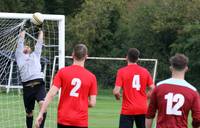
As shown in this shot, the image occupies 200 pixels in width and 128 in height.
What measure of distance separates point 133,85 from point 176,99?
3560mm

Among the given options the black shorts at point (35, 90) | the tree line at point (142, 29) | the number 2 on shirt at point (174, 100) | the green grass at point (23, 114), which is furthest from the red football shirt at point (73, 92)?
the tree line at point (142, 29)

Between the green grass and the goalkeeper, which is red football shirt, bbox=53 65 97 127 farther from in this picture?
the green grass

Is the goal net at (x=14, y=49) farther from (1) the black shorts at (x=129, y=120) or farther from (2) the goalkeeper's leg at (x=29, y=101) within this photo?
(1) the black shorts at (x=129, y=120)

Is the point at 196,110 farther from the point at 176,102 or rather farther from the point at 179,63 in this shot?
the point at 179,63

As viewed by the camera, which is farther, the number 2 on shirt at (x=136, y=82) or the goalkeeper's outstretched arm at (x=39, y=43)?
the goalkeeper's outstretched arm at (x=39, y=43)

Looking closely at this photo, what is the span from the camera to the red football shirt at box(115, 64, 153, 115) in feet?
35.3

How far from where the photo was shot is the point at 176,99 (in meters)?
7.24

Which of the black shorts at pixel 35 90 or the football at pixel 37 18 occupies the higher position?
the football at pixel 37 18

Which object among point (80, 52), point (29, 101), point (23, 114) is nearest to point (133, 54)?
point (80, 52)

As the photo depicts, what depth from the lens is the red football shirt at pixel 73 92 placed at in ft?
27.9

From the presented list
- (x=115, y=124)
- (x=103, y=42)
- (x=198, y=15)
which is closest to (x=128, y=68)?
(x=115, y=124)

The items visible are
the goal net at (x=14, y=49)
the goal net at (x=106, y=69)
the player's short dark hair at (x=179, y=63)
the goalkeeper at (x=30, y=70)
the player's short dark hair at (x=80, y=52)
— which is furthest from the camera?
the goal net at (x=106, y=69)

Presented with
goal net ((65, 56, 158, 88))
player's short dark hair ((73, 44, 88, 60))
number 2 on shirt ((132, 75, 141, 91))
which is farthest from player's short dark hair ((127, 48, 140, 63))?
goal net ((65, 56, 158, 88))

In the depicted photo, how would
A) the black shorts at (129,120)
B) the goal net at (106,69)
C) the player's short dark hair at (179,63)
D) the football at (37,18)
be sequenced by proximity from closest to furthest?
the player's short dark hair at (179,63) → the black shorts at (129,120) → the football at (37,18) → the goal net at (106,69)
